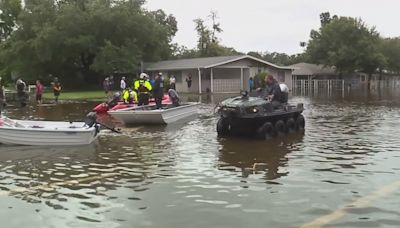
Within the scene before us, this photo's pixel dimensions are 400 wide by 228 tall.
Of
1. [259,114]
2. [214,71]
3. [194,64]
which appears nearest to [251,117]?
[259,114]

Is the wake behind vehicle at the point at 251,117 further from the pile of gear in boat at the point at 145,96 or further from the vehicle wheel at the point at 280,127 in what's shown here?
the pile of gear in boat at the point at 145,96

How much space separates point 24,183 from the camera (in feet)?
30.1

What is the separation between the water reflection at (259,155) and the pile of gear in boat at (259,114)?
363mm

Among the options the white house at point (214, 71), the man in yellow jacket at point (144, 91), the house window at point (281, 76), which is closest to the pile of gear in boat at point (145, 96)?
the man in yellow jacket at point (144, 91)

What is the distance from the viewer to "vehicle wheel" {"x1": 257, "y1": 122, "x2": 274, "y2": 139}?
14.2m

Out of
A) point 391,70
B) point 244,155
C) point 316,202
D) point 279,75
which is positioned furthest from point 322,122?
point 391,70

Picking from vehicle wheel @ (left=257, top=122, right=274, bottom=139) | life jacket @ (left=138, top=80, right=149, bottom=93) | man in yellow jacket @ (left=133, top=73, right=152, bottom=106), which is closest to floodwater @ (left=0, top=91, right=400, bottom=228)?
vehicle wheel @ (left=257, top=122, right=274, bottom=139)

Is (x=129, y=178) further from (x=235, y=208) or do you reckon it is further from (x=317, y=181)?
(x=317, y=181)

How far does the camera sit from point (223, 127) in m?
14.9

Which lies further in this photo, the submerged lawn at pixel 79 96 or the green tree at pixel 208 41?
the green tree at pixel 208 41

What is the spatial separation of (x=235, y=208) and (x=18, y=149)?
7510mm

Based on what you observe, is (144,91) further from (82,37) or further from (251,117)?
(82,37)

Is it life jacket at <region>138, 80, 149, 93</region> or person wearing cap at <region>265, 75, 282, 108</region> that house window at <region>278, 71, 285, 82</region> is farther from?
person wearing cap at <region>265, 75, 282, 108</region>

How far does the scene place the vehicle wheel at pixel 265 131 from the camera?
14242 mm
